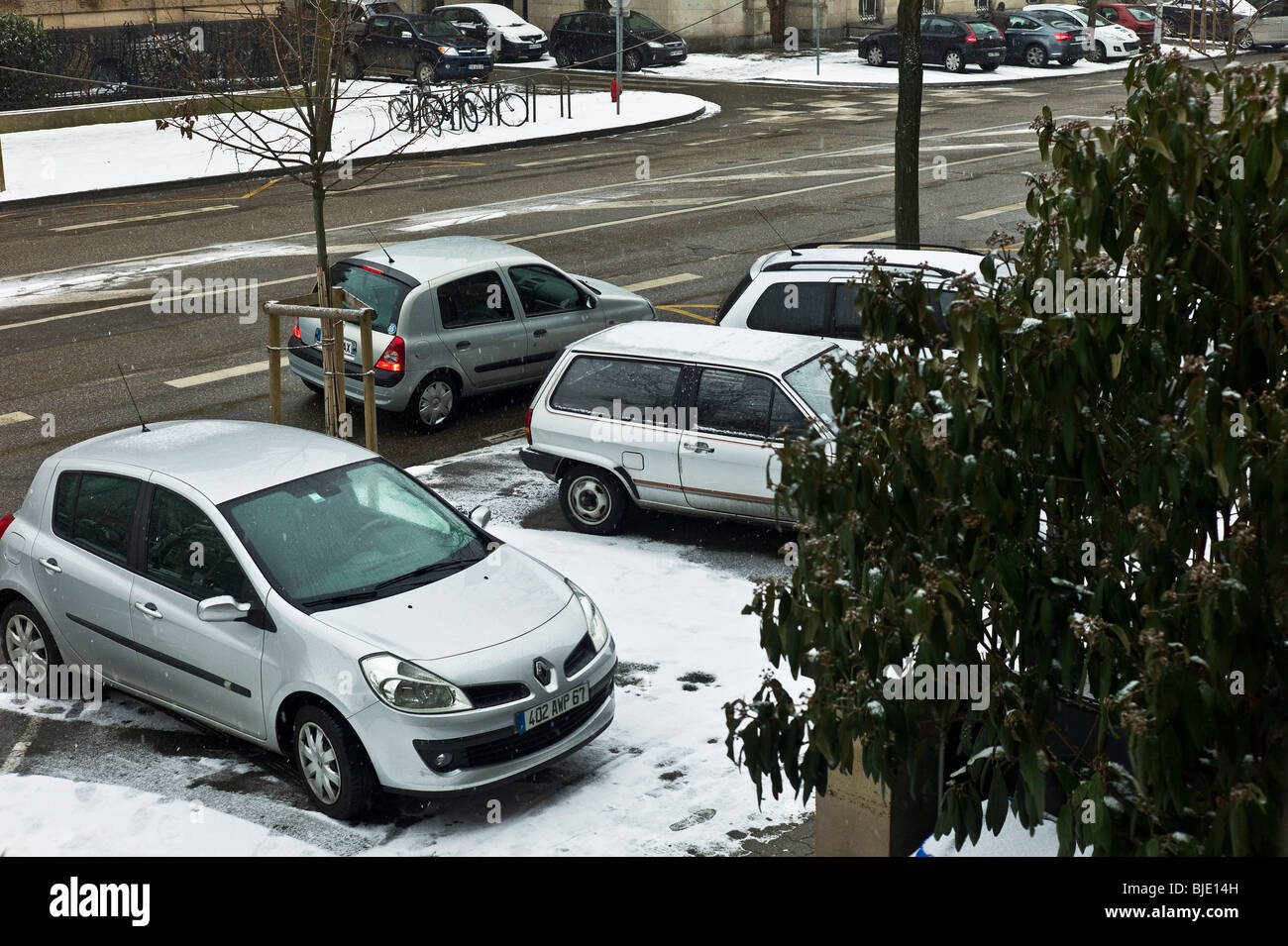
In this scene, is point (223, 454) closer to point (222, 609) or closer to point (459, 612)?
point (222, 609)

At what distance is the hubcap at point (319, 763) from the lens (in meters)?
6.96

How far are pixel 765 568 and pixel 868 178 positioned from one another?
17.6m

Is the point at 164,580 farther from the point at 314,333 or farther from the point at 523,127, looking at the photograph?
the point at 523,127

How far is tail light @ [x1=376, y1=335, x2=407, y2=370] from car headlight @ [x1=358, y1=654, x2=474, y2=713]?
6346 mm

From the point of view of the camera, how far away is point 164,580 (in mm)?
7590

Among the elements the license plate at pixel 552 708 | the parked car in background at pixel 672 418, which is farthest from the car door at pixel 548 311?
the license plate at pixel 552 708

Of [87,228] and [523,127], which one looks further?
[523,127]

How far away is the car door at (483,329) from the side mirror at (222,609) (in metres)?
6.26

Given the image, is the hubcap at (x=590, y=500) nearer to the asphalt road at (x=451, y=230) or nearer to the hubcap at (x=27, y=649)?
the asphalt road at (x=451, y=230)

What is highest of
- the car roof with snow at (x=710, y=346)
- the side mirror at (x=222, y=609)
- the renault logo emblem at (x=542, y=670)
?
the car roof with snow at (x=710, y=346)

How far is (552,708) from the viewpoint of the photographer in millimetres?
7133

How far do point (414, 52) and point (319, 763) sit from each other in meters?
34.9
